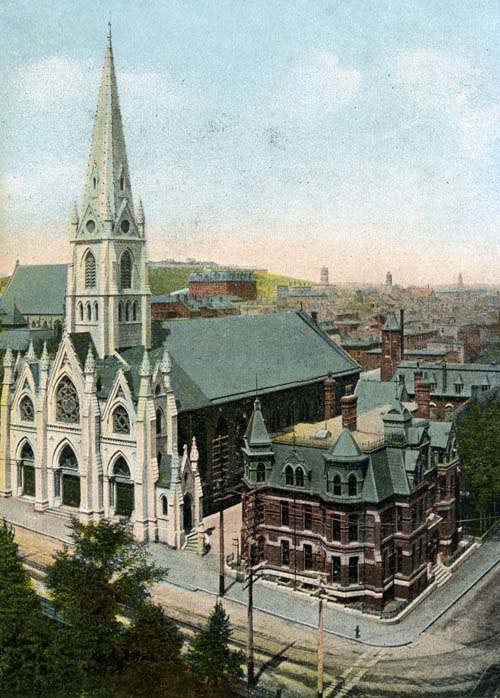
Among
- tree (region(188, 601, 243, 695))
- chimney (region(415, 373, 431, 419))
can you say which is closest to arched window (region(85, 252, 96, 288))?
chimney (region(415, 373, 431, 419))

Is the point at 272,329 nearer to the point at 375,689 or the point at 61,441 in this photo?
the point at 61,441

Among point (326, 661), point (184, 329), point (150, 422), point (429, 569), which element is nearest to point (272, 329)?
point (184, 329)

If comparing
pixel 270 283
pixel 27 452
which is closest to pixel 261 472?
pixel 27 452

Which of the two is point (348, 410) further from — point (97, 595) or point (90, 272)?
point (90, 272)

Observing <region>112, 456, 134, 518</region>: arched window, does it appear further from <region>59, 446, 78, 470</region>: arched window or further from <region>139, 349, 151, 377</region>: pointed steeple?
<region>139, 349, 151, 377</region>: pointed steeple

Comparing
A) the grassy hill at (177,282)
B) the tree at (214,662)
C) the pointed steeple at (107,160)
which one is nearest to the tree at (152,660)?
the tree at (214,662)

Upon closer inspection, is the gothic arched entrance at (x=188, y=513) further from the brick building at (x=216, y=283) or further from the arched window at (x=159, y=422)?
the brick building at (x=216, y=283)
